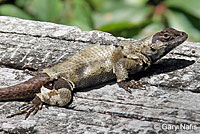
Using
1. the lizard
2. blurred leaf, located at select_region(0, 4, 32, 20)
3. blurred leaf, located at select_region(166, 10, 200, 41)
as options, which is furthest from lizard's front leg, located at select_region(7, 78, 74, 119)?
blurred leaf, located at select_region(166, 10, 200, 41)

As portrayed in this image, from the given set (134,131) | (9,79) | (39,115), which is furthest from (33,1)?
(134,131)

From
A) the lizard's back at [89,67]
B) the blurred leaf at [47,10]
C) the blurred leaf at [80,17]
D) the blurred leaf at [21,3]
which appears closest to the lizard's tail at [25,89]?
the lizard's back at [89,67]

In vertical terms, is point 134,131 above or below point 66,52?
below

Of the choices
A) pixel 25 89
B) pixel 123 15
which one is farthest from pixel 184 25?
pixel 25 89

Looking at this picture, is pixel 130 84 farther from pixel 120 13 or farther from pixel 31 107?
pixel 120 13

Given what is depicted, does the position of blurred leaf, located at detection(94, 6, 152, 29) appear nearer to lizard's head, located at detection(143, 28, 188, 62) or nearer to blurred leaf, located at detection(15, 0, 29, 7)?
blurred leaf, located at detection(15, 0, 29, 7)

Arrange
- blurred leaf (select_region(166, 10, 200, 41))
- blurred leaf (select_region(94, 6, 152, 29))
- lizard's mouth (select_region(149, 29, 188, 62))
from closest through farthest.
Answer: lizard's mouth (select_region(149, 29, 188, 62)) < blurred leaf (select_region(166, 10, 200, 41)) < blurred leaf (select_region(94, 6, 152, 29))

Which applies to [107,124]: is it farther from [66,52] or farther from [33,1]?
[33,1]
